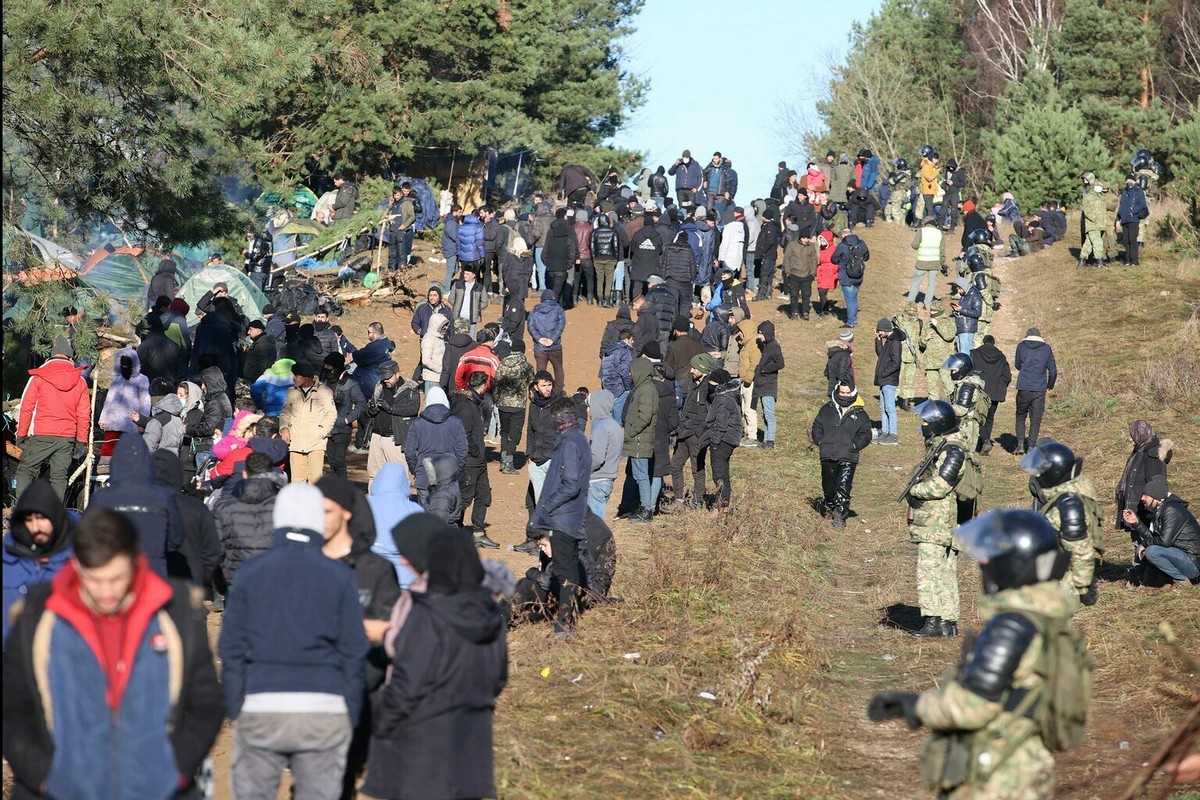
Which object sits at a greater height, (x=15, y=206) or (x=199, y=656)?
(x=15, y=206)

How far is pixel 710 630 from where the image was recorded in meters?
10.6

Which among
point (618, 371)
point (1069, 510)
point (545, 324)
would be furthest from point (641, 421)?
point (1069, 510)

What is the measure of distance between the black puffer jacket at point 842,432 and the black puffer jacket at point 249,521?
7200 millimetres

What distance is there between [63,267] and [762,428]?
32.5ft

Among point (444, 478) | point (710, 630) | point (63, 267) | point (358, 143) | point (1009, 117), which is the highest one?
point (1009, 117)

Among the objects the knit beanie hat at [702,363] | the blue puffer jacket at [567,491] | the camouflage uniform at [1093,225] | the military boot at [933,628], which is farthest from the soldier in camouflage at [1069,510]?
the camouflage uniform at [1093,225]

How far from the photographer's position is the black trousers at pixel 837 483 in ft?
50.3

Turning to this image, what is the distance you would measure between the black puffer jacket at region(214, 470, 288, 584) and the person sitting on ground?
→ 7238 mm

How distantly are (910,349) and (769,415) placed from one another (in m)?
2.80

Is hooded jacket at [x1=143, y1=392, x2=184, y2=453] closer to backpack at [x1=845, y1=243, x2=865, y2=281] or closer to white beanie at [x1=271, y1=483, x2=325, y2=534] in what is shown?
white beanie at [x1=271, y1=483, x2=325, y2=534]

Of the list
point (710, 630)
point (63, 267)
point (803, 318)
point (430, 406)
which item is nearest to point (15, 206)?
point (63, 267)

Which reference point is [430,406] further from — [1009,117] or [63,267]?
[1009,117]

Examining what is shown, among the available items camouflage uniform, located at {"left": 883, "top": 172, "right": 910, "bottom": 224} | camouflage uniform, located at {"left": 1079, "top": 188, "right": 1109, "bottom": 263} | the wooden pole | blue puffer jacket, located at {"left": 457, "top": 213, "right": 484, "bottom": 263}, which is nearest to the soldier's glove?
the wooden pole

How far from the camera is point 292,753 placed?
540 centimetres
